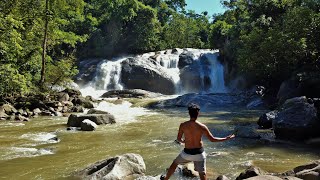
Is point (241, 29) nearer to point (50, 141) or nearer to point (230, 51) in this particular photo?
point (230, 51)

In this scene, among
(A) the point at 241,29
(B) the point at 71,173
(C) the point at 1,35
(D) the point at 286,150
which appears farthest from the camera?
(A) the point at 241,29

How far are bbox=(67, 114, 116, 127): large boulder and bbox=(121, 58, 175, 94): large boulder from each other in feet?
71.4

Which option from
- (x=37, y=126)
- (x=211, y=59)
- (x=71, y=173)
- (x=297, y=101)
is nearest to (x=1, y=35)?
(x=37, y=126)

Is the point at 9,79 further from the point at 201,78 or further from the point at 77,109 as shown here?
the point at 201,78

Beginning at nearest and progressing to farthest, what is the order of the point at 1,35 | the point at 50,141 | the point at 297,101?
the point at 50,141 → the point at 297,101 → the point at 1,35

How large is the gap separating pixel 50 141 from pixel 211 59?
3132cm

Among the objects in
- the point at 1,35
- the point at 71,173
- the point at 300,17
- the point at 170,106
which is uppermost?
the point at 300,17

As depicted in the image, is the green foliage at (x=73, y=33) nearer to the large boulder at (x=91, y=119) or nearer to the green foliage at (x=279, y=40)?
the large boulder at (x=91, y=119)

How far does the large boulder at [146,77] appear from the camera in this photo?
40.5 m

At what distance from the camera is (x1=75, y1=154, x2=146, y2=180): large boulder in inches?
320

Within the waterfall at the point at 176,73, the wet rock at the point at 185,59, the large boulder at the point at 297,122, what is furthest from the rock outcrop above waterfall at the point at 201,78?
the large boulder at the point at 297,122

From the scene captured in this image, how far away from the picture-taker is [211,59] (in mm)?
42812

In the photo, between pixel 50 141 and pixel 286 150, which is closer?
pixel 286 150

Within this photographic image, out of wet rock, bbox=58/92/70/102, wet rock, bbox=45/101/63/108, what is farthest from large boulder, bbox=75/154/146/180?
wet rock, bbox=58/92/70/102
